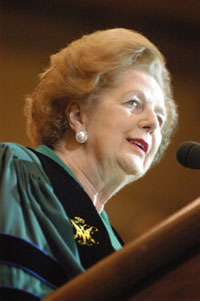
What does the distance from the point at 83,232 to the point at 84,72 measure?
0.59 m

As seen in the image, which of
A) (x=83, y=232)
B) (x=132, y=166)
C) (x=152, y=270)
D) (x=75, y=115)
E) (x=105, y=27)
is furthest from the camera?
(x=105, y=27)

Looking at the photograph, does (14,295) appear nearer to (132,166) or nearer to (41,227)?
(41,227)

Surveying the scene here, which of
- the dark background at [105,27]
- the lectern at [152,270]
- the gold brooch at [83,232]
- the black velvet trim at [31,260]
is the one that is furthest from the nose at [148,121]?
the dark background at [105,27]

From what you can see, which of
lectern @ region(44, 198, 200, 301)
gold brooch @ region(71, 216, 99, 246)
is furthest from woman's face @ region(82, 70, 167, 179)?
lectern @ region(44, 198, 200, 301)

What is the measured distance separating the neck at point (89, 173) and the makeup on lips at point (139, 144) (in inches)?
4.3

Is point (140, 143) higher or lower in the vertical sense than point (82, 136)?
lower

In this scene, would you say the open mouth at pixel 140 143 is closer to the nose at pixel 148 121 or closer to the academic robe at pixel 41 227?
the nose at pixel 148 121

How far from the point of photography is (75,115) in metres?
1.82

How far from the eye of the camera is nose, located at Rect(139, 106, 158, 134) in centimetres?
175

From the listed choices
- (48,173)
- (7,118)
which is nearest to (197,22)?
(7,118)

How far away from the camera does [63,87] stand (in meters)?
1.82

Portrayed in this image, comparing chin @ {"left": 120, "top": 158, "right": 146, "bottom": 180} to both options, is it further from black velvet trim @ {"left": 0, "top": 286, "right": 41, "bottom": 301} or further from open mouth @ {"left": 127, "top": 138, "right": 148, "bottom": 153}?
black velvet trim @ {"left": 0, "top": 286, "right": 41, "bottom": 301}

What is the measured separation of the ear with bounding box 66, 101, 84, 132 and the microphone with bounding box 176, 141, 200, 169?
474 millimetres

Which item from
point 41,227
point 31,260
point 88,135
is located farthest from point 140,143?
point 31,260
